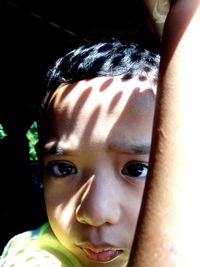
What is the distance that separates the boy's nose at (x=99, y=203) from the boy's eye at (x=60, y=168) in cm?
8

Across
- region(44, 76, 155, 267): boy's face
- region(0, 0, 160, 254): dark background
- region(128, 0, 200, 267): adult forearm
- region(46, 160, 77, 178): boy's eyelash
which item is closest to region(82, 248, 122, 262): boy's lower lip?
region(44, 76, 155, 267): boy's face

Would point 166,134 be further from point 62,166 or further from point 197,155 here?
point 62,166

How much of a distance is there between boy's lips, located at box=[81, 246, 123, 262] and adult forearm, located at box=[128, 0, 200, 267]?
58cm

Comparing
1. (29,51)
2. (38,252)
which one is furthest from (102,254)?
(29,51)

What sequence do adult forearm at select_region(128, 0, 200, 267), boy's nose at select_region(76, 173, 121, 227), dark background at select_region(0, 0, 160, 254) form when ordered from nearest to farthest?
1. adult forearm at select_region(128, 0, 200, 267)
2. boy's nose at select_region(76, 173, 121, 227)
3. dark background at select_region(0, 0, 160, 254)

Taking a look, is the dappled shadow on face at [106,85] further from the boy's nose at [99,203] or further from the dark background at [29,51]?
the dark background at [29,51]

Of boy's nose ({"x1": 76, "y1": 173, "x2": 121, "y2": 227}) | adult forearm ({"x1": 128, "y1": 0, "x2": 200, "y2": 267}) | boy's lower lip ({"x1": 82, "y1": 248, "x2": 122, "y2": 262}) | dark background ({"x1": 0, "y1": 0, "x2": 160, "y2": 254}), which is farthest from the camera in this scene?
dark background ({"x1": 0, "y1": 0, "x2": 160, "y2": 254})

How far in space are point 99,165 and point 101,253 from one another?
0.66ft

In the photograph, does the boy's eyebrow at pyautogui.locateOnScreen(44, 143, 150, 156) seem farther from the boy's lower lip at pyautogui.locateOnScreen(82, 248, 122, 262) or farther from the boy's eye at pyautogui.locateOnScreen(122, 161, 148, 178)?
the boy's lower lip at pyautogui.locateOnScreen(82, 248, 122, 262)

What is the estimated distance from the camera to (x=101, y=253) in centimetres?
113

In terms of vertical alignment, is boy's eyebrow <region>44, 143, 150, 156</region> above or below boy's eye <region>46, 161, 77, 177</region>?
above

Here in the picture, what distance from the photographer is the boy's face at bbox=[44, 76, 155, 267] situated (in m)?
1.06

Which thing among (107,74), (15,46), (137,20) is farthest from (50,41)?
(107,74)

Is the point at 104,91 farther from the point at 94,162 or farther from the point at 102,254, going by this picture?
the point at 102,254
